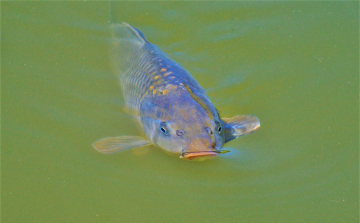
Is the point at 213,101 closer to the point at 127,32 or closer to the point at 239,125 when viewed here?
the point at 239,125

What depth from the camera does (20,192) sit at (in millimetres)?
2492

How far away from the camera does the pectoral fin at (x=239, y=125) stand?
280 centimetres

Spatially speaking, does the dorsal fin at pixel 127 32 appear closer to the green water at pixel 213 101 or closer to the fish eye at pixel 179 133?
the green water at pixel 213 101

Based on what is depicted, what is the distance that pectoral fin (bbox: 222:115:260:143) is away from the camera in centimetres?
280

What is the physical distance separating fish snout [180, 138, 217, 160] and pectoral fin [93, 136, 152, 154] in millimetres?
515

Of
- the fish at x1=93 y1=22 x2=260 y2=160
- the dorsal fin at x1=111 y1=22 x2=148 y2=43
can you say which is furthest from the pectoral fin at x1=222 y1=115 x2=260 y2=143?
the dorsal fin at x1=111 y1=22 x2=148 y2=43

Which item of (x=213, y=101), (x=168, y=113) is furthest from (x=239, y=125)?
(x=168, y=113)

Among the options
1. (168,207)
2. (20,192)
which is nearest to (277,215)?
(168,207)

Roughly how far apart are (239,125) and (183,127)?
2.12 feet

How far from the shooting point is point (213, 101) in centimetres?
336

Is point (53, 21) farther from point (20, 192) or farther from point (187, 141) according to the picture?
point (187, 141)

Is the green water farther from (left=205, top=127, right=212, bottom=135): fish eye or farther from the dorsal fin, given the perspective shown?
(left=205, top=127, right=212, bottom=135): fish eye

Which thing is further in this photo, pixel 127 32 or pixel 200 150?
pixel 127 32

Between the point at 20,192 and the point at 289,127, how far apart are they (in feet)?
7.43
